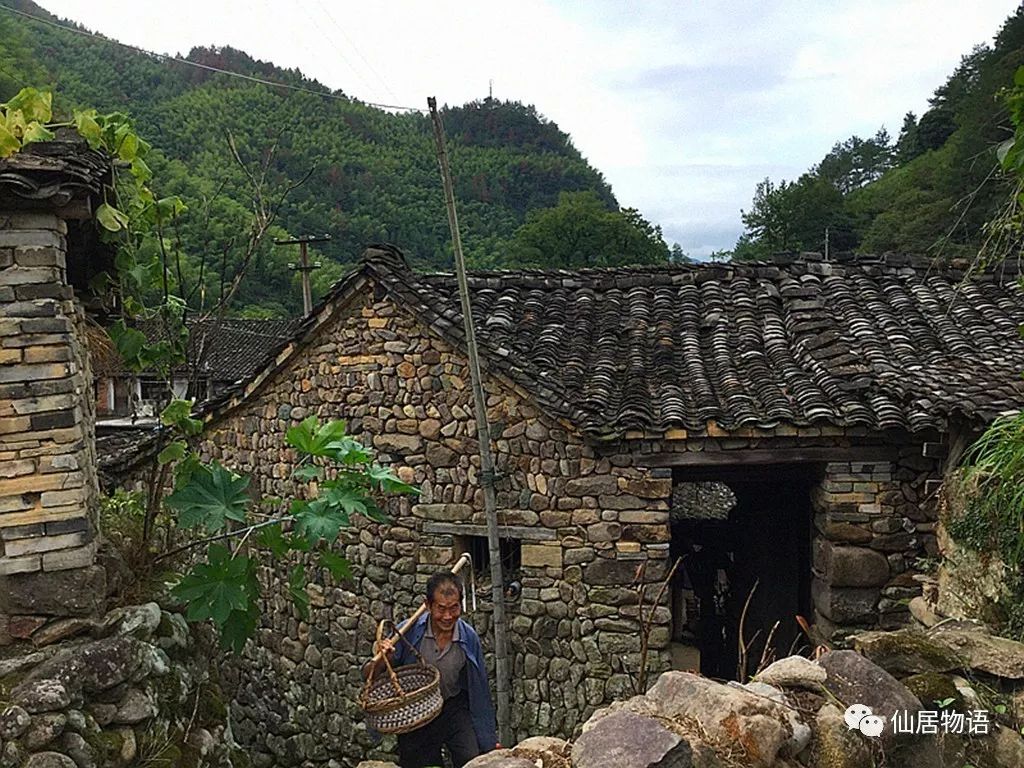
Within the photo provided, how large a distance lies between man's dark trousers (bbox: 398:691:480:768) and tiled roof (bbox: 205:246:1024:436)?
2.45 m

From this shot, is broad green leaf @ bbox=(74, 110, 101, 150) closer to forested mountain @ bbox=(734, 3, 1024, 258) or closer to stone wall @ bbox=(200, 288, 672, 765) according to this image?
stone wall @ bbox=(200, 288, 672, 765)

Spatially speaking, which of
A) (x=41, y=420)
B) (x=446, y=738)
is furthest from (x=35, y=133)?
(x=446, y=738)

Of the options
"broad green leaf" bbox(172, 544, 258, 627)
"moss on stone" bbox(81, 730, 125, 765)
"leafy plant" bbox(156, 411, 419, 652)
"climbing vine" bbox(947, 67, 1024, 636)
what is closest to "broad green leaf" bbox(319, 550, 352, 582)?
"leafy plant" bbox(156, 411, 419, 652)

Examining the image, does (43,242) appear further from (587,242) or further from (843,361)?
(587,242)

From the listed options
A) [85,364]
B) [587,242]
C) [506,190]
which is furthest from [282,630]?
[506,190]

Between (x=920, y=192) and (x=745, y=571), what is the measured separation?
2172 centimetres

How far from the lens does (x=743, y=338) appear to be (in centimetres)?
678

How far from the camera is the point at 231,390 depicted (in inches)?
295

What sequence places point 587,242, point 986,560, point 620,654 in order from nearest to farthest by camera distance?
1. point 986,560
2. point 620,654
3. point 587,242

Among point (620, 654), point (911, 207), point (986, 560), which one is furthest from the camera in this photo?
point (911, 207)

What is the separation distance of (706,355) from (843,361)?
106cm

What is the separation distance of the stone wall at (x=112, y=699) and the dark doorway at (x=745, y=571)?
4.15 meters

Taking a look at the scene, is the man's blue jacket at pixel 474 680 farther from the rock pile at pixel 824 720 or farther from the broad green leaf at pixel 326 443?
the rock pile at pixel 824 720

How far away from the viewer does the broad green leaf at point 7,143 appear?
9.43 feet
